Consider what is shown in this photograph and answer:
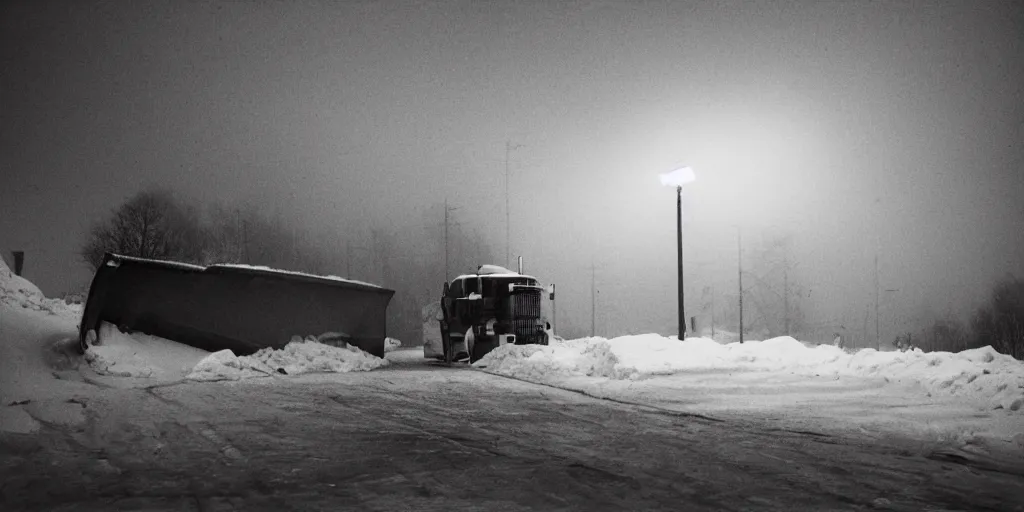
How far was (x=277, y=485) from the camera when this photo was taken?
411cm

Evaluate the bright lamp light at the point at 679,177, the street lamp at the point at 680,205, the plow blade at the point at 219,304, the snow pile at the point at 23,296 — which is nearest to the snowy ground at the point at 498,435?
the plow blade at the point at 219,304

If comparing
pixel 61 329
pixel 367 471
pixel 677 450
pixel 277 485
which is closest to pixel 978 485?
pixel 677 450

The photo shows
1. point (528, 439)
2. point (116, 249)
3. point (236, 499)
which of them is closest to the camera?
point (236, 499)

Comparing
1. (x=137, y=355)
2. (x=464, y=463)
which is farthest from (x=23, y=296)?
(x=464, y=463)

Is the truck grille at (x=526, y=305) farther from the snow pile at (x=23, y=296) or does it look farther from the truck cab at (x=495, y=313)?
the snow pile at (x=23, y=296)

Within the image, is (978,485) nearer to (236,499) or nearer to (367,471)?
(367,471)

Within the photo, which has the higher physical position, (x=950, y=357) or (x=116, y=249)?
(x=116, y=249)

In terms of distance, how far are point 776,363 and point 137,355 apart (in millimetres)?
12371

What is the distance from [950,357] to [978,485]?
6.68m

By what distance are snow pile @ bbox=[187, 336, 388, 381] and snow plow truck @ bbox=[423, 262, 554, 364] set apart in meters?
2.64

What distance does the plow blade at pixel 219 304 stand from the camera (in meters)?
12.3

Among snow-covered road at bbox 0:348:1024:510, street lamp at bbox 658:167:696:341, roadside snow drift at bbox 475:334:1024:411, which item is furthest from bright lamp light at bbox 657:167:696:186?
snow-covered road at bbox 0:348:1024:510

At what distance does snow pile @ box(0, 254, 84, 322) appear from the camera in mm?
13320

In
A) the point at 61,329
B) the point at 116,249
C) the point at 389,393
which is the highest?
the point at 116,249
